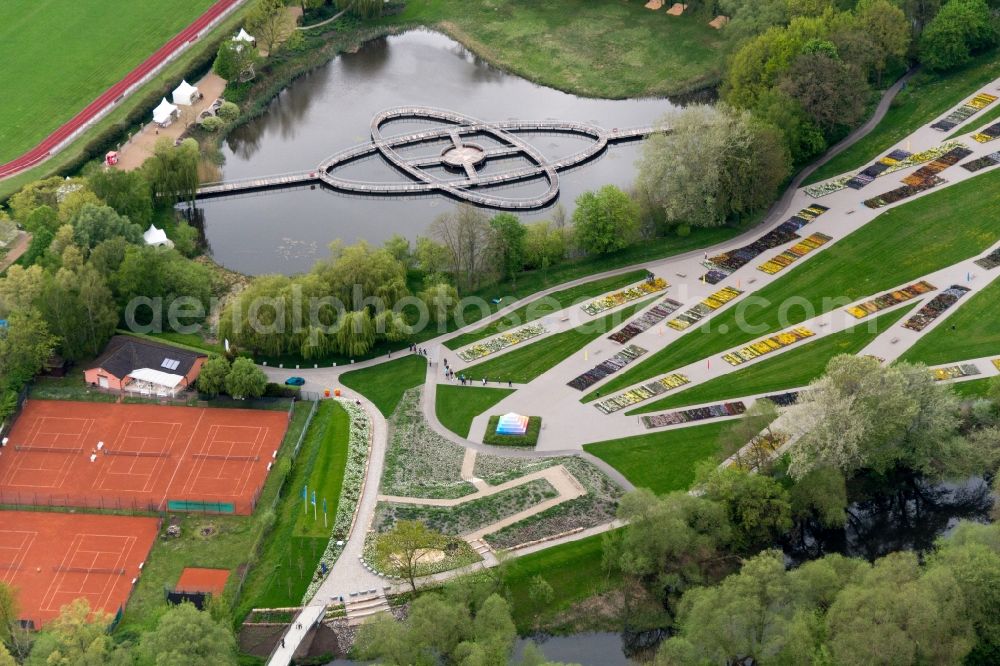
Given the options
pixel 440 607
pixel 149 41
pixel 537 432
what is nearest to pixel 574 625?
pixel 440 607

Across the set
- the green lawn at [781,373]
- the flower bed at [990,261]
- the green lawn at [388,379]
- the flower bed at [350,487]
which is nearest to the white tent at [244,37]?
the green lawn at [388,379]

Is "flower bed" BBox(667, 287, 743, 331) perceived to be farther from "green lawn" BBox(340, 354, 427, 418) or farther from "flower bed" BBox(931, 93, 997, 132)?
"flower bed" BBox(931, 93, 997, 132)

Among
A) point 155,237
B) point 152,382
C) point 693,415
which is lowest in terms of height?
point 152,382

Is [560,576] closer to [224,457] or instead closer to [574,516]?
[574,516]

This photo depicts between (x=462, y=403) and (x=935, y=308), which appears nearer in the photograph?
(x=462, y=403)

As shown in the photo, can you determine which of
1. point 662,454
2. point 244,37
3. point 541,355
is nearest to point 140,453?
point 541,355

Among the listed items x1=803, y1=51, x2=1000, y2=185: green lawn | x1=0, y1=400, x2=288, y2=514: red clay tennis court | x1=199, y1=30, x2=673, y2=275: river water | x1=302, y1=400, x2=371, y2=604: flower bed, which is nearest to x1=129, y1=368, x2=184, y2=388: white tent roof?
x1=0, y1=400, x2=288, y2=514: red clay tennis court
